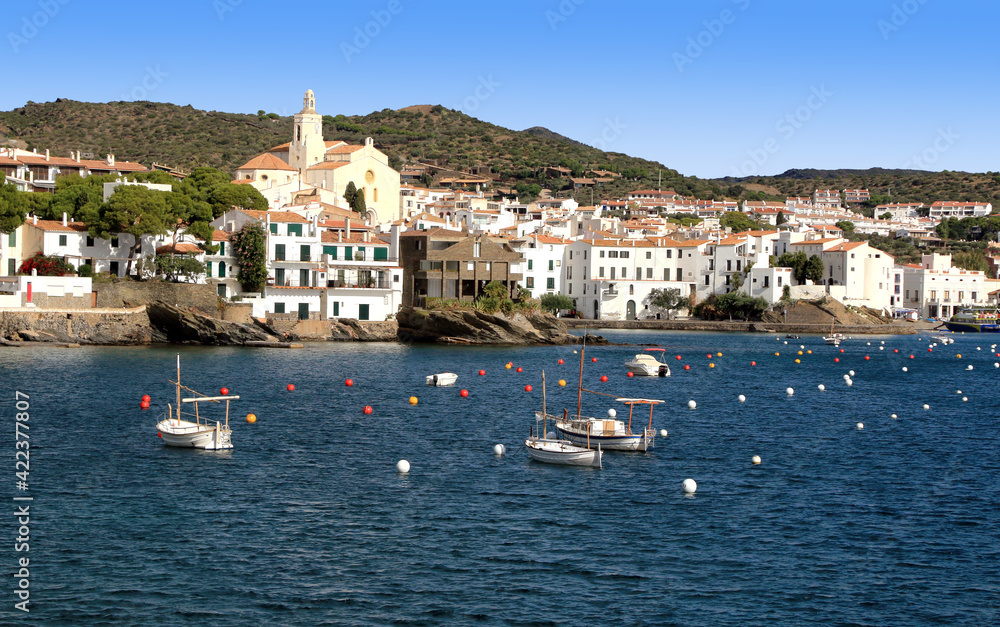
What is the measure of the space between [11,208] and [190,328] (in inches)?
616

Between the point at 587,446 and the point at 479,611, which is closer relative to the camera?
the point at 479,611

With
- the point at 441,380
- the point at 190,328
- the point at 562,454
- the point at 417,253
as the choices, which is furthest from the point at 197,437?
the point at 417,253

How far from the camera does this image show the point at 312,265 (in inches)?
3189

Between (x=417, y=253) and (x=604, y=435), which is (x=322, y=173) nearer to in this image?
(x=417, y=253)

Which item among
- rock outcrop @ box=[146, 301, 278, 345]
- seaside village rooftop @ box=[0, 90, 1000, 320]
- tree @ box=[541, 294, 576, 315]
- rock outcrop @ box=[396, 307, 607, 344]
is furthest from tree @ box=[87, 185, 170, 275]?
tree @ box=[541, 294, 576, 315]

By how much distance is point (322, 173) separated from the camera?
397 ft

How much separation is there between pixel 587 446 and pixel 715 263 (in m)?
86.6

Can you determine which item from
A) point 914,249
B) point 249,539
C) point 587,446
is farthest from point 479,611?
point 914,249

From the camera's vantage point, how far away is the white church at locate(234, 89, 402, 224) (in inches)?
4584

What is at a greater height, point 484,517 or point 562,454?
point 562,454

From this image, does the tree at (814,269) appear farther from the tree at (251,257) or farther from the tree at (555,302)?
the tree at (251,257)

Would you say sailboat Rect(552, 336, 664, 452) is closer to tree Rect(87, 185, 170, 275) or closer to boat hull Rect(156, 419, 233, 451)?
boat hull Rect(156, 419, 233, 451)

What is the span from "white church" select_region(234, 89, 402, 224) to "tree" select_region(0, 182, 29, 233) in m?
38.8

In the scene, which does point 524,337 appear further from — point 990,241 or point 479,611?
point 990,241
